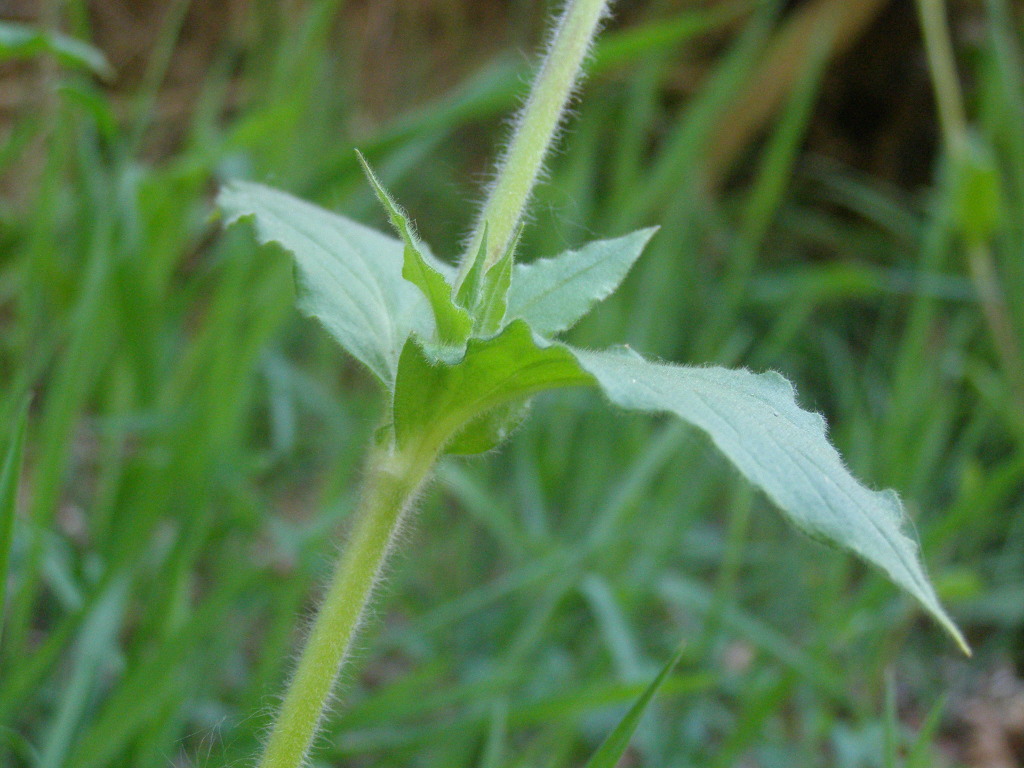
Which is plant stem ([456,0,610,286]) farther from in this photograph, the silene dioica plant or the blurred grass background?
the blurred grass background

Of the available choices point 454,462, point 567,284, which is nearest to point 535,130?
point 567,284

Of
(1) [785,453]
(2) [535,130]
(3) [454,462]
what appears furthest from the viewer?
(3) [454,462]

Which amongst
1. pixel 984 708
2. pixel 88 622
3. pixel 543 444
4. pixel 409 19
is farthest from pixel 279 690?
pixel 409 19

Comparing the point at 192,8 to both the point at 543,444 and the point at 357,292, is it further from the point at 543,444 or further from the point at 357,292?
the point at 357,292

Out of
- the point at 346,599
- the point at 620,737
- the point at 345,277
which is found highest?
the point at 345,277

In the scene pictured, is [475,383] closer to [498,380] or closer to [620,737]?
[498,380]

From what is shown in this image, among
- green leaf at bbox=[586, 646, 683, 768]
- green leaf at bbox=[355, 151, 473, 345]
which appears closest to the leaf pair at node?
green leaf at bbox=[355, 151, 473, 345]

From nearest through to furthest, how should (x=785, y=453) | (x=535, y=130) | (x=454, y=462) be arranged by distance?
(x=785, y=453), (x=535, y=130), (x=454, y=462)
